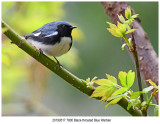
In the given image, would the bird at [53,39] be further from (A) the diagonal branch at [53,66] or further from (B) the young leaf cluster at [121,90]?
(B) the young leaf cluster at [121,90]

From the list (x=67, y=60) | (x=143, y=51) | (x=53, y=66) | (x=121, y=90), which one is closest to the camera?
(x=121, y=90)

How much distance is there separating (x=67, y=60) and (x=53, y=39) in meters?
0.35

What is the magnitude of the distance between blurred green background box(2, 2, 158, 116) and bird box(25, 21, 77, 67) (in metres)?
0.17

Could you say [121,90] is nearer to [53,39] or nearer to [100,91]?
[100,91]

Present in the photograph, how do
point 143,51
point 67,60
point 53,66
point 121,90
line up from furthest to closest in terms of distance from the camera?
1. point 67,60
2. point 143,51
3. point 53,66
4. point 121,90

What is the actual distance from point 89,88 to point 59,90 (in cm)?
205

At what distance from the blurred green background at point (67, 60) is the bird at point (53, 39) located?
167 millimetres

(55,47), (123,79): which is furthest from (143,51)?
(123,79)

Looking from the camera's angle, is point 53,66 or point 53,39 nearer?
point 53,66

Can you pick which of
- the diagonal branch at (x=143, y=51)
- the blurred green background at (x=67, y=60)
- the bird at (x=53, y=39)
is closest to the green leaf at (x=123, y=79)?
the diagonal branch at (x=143, y=51)

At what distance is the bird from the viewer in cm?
137

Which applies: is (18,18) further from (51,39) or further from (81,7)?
(81,7)

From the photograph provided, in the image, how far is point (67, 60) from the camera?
5.62ft

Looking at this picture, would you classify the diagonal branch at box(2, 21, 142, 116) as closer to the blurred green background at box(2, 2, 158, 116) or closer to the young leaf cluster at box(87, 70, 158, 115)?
the young leaf cluster at box(87, 70, 158, 115)
